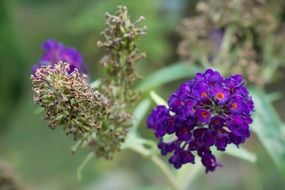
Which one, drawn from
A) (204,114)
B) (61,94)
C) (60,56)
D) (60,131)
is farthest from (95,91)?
(60,131)

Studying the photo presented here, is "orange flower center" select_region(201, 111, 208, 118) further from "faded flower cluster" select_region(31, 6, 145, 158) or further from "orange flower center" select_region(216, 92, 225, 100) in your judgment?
"faded flower cluster" select_region(31, 6, 145, 158)

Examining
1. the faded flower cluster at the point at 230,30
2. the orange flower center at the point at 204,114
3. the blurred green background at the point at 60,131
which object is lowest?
the orange flower center at the point at 204,114

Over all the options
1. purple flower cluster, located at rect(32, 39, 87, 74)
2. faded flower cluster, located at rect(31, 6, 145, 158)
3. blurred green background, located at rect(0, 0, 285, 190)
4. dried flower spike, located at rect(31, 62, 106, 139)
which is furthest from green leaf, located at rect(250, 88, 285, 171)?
blurred green background, located at rect(0, 0, 285, 190)

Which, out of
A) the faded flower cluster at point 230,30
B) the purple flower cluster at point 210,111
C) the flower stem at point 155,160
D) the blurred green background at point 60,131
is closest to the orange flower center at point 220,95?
the purple flower cluster at point 210,111

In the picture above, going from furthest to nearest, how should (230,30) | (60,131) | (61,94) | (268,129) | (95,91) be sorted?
1. (60,131)
2. (230,30)
3. (268,129)
4. (95,91)
5. (61,94)

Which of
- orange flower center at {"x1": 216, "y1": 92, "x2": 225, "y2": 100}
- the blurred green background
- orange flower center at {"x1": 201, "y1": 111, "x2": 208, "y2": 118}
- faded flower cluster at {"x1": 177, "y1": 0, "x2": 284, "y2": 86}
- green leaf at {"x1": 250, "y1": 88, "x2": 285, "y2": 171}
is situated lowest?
orange flower center at {"x1": 201, "y1": 111, "x2": 208, "y2": 118}

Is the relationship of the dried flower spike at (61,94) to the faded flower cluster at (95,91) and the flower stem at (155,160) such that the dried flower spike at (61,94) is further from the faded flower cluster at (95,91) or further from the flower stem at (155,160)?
the flower stem at (155,160)

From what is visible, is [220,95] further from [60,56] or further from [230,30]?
[230,30]
